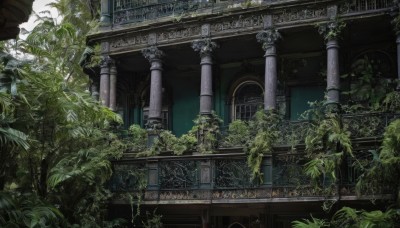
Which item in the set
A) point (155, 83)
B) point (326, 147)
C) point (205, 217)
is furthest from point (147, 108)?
point (326, 147)

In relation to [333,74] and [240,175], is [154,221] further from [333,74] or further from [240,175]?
[333,74]

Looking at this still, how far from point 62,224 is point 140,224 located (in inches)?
100

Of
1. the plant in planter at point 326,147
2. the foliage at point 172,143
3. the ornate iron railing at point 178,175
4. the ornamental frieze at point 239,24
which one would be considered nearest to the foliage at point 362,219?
the plant in planter at point 326,147

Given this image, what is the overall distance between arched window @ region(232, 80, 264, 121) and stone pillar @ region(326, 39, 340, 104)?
341cm

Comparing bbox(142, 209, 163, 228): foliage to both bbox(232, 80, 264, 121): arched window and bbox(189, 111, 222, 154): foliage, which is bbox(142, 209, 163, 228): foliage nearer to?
bbox(189, 111, 222, 154): foliage

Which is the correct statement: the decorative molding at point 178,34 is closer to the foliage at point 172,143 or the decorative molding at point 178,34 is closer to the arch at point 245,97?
the arch at point 245,97

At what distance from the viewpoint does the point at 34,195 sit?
44.1 ft

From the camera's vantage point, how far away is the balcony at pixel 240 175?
13070mm

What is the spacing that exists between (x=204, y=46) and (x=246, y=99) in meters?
2.76

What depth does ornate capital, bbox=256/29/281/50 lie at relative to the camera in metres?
15.1

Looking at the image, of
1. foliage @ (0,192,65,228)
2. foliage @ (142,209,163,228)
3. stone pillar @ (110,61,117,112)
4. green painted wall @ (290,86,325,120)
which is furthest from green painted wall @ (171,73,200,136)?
foliage @ (0,192,65,228)

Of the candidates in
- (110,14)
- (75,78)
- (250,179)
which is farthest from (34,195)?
(75,78)

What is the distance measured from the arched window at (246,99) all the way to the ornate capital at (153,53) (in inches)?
111

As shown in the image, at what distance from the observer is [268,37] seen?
49.8 ft
